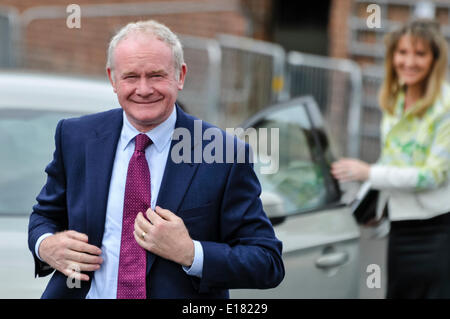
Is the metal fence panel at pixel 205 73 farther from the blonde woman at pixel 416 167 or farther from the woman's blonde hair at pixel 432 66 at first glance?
the blonde woman at pixel 416 167

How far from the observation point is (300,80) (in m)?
8.85

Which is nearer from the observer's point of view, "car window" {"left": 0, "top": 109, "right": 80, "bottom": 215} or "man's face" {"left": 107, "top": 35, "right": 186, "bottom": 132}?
"man's face" {"left": 107, "top": 35, "right": 186, "bottom": 132}

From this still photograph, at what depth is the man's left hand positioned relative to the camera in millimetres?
2180

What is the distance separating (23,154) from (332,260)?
153 cm

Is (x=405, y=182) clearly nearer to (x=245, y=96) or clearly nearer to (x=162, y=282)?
(x=162, y=282)

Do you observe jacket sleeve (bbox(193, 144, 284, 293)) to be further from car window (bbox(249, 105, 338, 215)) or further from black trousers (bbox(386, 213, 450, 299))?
black trousers (bbox(386, 213, 450, 299))

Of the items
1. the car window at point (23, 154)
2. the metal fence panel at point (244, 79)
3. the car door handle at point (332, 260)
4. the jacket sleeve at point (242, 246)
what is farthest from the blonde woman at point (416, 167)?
the metal fence panel at point (244, 79)

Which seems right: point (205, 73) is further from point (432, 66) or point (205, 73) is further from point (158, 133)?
point (158, 133)

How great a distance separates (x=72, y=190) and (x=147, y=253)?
294 millimetres

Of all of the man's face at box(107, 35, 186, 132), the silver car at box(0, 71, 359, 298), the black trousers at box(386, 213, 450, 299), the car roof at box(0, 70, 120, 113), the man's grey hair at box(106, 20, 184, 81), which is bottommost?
the black trousers at box(386, 213, 450, 299)

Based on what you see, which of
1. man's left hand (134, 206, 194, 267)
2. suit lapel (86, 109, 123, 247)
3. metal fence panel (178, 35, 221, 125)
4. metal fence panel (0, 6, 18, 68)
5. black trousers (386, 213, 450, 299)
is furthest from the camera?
metal fence panel (0, 6, 18, 68)

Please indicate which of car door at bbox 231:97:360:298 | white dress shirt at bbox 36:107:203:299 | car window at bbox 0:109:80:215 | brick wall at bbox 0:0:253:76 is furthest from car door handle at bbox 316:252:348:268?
brick wall at bbox 0:0:253:76

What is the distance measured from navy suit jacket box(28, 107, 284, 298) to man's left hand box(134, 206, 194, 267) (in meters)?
0.07

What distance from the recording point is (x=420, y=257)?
3979mm
